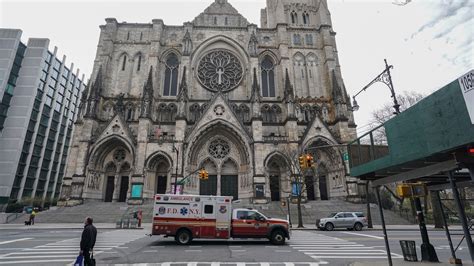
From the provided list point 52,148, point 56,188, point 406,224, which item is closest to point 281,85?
point 406,224

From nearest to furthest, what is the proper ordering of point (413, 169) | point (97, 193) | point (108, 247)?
point (413, 169) < point (108, 247) < point (97, 193)

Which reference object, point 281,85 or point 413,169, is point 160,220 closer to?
point 413,169

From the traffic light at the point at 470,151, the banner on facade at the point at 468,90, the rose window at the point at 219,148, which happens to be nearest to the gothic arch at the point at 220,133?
the rose window at the point at 219,148

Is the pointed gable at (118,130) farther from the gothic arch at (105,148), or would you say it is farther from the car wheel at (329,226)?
the car wheel at (329,226)

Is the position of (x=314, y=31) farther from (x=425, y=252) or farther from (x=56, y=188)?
(x=56, y=188)

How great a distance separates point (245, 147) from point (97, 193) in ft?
61.6

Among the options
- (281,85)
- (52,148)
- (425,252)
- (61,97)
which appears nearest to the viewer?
(425,252)

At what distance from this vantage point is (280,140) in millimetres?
30219

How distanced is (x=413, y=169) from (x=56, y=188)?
70.0 m

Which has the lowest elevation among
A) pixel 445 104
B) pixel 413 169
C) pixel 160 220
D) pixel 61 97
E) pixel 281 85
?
pixel 160 220

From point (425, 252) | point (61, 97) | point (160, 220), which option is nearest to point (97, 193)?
point (160, 220)

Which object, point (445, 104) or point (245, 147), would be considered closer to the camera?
point (445, 104)

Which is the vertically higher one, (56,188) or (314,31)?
(314,31)

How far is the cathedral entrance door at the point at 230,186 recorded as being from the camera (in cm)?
3073
